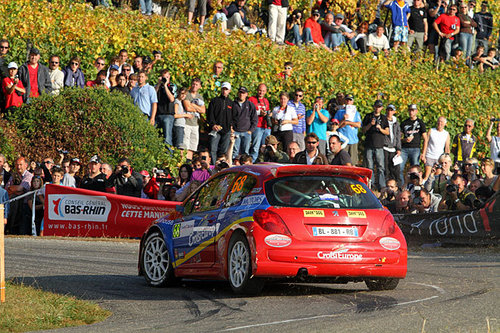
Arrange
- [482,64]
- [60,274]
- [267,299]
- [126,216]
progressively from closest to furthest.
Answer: [267,299], [60,274], [126,216], [482,64]

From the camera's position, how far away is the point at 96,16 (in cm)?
2475

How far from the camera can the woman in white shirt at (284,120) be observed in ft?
76.5

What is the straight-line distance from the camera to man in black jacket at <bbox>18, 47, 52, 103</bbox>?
21.6 metres

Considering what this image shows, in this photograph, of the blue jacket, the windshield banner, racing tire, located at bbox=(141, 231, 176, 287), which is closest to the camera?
racing tire, located at bbox=(141, 231, 176, 287)

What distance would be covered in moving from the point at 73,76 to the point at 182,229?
11750 mm

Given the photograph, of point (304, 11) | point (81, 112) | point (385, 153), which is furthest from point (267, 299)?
point (304, 11)

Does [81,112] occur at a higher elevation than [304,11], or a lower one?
lower

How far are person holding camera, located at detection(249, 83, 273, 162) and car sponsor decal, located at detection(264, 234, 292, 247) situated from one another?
526 inches

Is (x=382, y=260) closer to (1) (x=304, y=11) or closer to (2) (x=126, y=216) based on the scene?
(2) (x=126, y=216)

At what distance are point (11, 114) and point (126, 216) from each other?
404cm

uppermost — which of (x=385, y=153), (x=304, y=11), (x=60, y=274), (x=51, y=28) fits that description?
(x=304, y=11)

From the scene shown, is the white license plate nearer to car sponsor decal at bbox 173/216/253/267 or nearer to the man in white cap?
car sponsor decal at bbox 173/216/253/267

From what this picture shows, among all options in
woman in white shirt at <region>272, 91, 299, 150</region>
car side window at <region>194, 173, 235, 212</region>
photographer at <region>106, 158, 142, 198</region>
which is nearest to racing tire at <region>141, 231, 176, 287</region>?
car side window at <region>194, 173, 235, 212</region>

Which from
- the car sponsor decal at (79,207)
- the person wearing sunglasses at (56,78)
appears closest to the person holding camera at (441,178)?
the car sponsor decal at (79,207)
